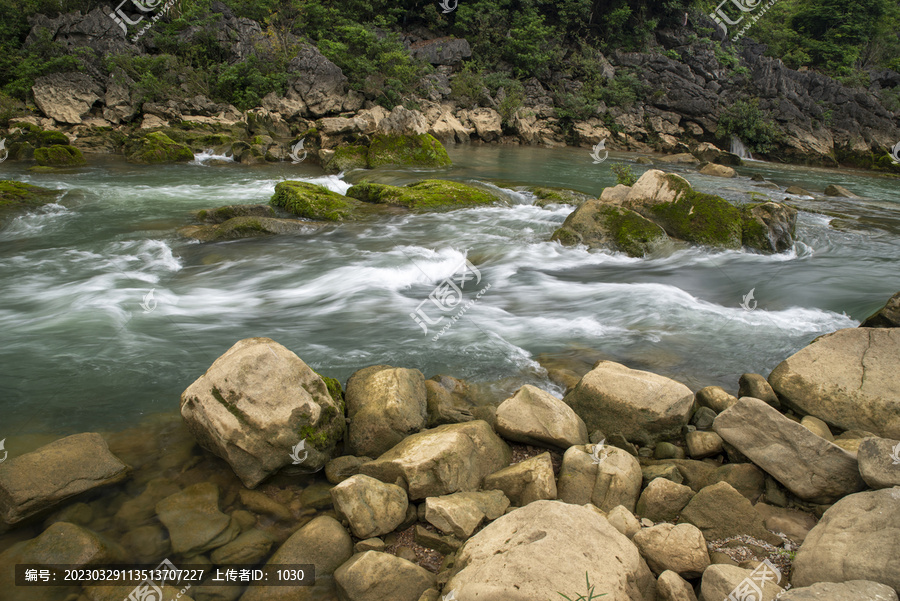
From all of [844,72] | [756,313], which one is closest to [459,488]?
[756,313]

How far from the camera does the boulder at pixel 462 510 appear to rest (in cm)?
323

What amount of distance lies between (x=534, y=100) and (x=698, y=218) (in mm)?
30068

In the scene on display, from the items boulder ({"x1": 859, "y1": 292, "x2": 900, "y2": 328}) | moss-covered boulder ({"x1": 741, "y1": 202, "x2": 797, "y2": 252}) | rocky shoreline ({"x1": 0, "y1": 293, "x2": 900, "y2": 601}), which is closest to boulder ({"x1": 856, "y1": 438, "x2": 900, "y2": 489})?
rocky shoreline ({"x1": 0, "y1": 293, "x2": 900, "y2": 601})

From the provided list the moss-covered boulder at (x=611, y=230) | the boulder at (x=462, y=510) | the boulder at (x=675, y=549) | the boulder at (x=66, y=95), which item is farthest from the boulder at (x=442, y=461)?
the boulder at (x=66, y=95)

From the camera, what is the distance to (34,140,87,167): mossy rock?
1667 cm

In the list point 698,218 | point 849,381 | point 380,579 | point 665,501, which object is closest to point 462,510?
point 380,579

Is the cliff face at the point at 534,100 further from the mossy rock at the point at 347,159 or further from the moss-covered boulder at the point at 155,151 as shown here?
the moss-covered boulder at the point at 155,151

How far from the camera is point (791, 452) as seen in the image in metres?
3.55

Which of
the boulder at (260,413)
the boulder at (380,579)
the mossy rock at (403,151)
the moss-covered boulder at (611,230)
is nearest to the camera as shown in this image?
the boulder at (380,579)

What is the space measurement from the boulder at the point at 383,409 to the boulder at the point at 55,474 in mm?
1744

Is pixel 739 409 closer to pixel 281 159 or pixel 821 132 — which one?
pixel 281 159

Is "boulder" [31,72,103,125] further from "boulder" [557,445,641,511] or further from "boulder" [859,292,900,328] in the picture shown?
"boulder" [859,292,900,328]

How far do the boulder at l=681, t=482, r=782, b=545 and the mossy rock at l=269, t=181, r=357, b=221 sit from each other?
32.3ft

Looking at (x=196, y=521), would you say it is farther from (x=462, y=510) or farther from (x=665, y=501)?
(x=665, y=501)
